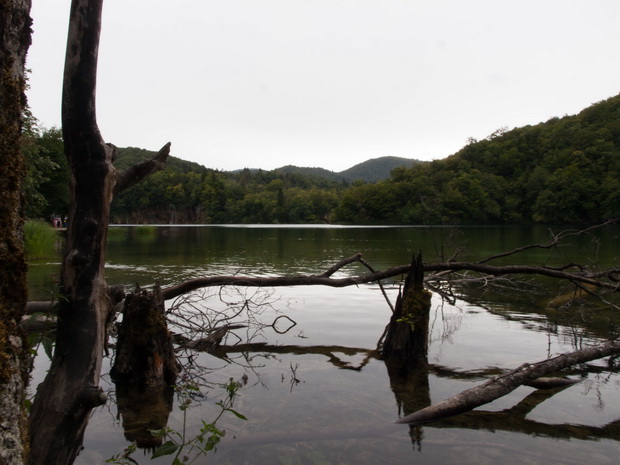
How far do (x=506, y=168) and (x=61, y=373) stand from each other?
134 metres

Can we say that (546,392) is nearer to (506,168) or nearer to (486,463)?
(486,463)

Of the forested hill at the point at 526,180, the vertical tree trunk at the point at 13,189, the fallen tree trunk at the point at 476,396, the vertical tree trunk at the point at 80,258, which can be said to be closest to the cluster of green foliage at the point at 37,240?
the vertical tree trunk at the point at 80,258

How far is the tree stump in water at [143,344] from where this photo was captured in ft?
18.8

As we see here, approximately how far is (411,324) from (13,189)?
587 cm

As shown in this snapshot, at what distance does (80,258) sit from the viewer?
3.46m

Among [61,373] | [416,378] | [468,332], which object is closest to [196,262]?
[468,332]

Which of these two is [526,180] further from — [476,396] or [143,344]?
[143,344]

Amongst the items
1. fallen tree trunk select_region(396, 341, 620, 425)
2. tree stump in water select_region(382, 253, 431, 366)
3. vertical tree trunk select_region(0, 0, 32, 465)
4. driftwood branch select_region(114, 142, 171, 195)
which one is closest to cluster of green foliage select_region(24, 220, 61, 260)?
tree stump in water select_region(382, 253, 431, 366)

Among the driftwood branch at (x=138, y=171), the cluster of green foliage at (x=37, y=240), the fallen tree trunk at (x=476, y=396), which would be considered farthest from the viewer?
the cluster of green foliage at (x=37, y=240)

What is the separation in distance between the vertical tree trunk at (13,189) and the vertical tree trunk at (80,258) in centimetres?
96

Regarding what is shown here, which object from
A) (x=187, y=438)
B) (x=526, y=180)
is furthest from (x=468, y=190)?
(x=187, y=438)

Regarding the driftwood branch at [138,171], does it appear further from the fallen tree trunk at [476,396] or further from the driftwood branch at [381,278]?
the fallen tree trunk at [476,396]

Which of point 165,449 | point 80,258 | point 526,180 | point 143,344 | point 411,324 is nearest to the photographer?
point 165,449

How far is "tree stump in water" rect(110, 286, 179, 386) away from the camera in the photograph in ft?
18.8
